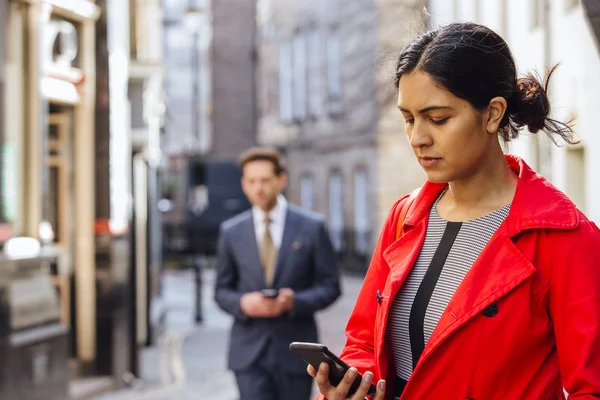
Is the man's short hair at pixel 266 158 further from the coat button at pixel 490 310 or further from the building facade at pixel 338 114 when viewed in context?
the building facade at pixel 338 114

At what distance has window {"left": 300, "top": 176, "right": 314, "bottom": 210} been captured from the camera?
31453mm

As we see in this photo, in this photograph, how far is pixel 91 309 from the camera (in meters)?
9.60

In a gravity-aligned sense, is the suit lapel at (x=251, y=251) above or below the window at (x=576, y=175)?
below

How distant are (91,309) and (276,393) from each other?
15.1 ft

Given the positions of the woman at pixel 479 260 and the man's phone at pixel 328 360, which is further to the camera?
the man's phone at pixel 328 360

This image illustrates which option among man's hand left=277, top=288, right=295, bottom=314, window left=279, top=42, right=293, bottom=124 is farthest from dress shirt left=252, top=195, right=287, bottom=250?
window left=279, top=42, right=293, bottom=124

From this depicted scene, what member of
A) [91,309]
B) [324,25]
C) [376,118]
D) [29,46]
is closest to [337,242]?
[376,118]

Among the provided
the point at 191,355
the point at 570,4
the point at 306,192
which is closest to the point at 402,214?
the point at 570,4

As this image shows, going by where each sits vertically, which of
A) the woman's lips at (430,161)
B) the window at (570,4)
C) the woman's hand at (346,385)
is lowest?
the woman's hand at (346,385)

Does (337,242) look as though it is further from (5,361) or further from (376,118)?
(5,361)

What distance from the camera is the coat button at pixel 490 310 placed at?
86.0 inches

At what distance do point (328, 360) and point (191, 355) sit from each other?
10.5 m

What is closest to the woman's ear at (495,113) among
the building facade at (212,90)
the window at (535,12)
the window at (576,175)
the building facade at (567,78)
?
the building facade at (567,78)

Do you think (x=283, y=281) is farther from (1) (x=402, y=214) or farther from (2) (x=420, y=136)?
(2) (x=420, y=136)
